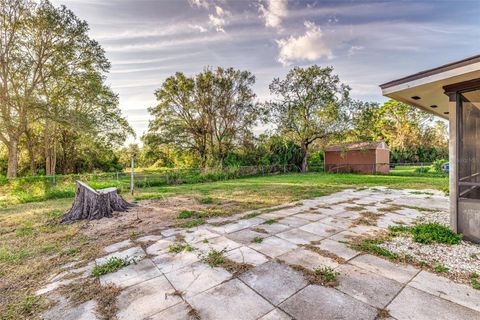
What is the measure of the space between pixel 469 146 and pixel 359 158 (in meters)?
16.8

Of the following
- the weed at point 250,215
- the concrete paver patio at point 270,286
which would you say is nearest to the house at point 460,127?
the concrete paver patio at point 270,286

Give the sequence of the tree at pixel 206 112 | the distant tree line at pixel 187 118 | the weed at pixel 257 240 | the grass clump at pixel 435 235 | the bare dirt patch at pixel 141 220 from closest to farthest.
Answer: the grass clump at pixel 435 235 → the weed at pixel 257 240 → the bare dirt patch at pixel 141 220 → the distant tree line at pixel 187 118 → the tree at pixel 206 112

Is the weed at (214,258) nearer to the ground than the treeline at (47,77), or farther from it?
nearer to the ground

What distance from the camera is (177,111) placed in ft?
58.2

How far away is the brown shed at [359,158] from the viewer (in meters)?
18.1

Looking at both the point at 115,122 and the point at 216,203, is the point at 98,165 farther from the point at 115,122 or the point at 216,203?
the point at 216,203

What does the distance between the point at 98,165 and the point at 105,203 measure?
732 inches

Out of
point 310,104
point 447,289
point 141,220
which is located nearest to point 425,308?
point 447,289

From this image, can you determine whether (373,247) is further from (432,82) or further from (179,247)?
(179,247)

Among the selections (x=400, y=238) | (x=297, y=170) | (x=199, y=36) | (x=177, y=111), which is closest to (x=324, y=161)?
(x=297, y=170)

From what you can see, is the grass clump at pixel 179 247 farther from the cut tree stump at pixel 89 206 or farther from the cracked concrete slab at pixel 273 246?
the cut tree stump at pixel 89 206

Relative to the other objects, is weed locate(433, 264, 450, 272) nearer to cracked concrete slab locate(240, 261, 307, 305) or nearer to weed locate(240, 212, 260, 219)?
cracked concrete slab locate(240, 261, 307, 305)

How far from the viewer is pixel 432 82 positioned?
10.3 feet

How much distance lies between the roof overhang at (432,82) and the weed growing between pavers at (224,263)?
3.64m
